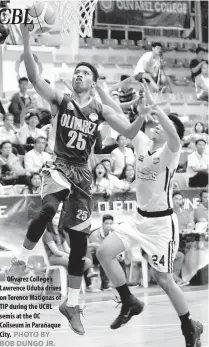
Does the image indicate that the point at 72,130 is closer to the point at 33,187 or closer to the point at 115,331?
the point at 115,331

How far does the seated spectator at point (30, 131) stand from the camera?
11094 mm

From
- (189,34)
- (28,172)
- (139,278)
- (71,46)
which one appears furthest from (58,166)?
(189,34)

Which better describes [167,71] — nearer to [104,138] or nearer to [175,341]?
[104,138]

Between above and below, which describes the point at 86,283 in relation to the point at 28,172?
below

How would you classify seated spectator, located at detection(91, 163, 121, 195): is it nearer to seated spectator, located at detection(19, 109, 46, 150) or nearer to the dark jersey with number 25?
seated spectator, located at detection(19, 109, 46, 150)

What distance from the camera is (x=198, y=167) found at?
41.9 ft

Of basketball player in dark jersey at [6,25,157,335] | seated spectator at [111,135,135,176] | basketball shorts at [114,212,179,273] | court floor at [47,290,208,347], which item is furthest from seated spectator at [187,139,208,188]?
basketball player in dark jersey at [6,25,157,335]

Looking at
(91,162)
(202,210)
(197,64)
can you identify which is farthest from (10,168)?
(197,64)

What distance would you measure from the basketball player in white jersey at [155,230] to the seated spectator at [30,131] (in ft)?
12.7

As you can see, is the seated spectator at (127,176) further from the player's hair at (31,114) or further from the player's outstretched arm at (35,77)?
the player's outstretched arm at (35,77)

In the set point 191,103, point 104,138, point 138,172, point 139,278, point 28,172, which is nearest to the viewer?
point 138,172

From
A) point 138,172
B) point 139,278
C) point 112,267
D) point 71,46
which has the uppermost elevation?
point 71,46

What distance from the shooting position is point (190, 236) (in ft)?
38.6

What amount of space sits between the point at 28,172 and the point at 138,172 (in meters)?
3.45
